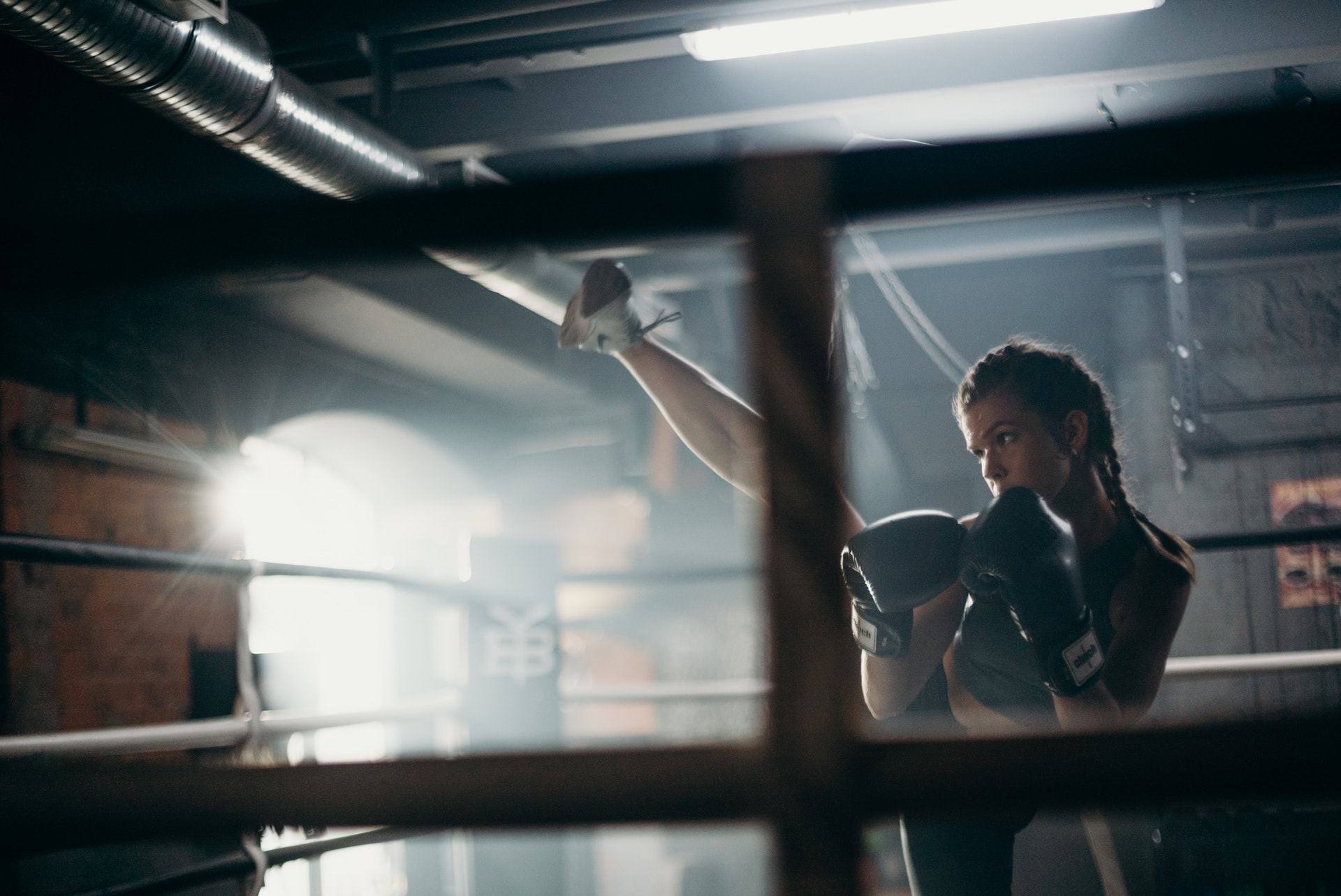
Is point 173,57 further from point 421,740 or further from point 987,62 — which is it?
point 421,740

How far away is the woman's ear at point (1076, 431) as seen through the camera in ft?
4.66

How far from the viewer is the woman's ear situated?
142 centimetres

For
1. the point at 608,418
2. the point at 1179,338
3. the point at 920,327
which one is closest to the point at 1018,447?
the point at 1179,338

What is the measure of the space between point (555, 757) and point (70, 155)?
3.54 meters

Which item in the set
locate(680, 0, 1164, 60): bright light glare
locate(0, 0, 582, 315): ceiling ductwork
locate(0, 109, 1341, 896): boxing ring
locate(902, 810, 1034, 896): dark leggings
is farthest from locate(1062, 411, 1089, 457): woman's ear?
locate(680, 0, 1164, 60): bright light glare

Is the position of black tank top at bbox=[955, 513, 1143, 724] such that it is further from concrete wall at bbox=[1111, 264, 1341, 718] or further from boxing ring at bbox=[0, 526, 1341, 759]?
concrete wall at bbox=[1111, 264, 1341, 718]

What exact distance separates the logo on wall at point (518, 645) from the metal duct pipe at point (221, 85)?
115cm

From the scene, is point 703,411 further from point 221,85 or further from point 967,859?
point 221,85

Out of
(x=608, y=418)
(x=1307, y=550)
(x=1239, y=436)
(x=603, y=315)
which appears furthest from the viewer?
(x=608, y=418)

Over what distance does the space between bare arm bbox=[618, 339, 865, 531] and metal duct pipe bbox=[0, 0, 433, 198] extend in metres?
0.58

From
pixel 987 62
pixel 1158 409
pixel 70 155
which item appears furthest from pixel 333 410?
pixel 1158 409

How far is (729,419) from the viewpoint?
5.23 ft

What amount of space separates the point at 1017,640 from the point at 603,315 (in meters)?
0.75

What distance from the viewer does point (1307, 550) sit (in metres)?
4.55
